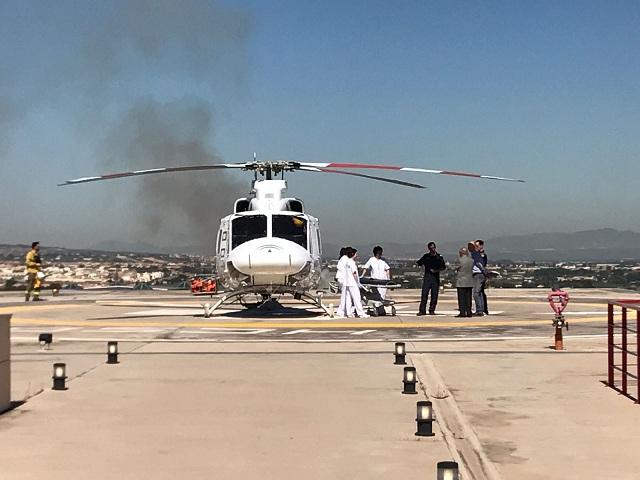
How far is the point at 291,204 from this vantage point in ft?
81.0

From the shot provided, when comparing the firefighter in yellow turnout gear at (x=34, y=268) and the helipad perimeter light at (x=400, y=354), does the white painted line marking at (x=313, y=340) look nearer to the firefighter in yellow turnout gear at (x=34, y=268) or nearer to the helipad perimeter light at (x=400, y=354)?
the helipad perimeter light at (x=400, y=354)

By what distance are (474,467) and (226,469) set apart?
1921mm

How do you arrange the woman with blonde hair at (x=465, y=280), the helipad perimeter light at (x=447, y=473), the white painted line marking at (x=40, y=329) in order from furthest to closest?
the woman with blonde hair at (x=465, y=280)
the white painted line marking at (x=40, y=329)
the helipad perimeter light at (x=447, y=473)

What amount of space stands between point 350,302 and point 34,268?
12.9 metres

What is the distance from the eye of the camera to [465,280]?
24.8 metres

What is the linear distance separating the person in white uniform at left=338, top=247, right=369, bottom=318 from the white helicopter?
2.05 ft

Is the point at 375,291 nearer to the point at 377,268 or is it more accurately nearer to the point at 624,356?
the point at 377,268

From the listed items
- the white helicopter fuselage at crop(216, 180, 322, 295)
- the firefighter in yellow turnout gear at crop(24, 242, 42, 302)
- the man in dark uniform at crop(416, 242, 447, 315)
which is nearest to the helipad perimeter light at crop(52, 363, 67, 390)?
the white helicopter fuselage at crop(216, 180, 322, 295)

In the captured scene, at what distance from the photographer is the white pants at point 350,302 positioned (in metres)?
24.8

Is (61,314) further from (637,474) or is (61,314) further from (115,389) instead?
(637,474)

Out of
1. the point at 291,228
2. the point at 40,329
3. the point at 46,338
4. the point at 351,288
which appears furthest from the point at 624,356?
the point at 40,329

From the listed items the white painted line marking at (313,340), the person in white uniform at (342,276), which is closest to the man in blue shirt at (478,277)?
the person in white uniform at (342,276)

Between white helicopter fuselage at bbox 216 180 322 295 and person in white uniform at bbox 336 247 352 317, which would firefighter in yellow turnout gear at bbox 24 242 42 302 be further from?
person in white uniform at bbox 336 247 352 317

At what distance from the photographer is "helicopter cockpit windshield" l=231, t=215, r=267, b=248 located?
76.9 ft
